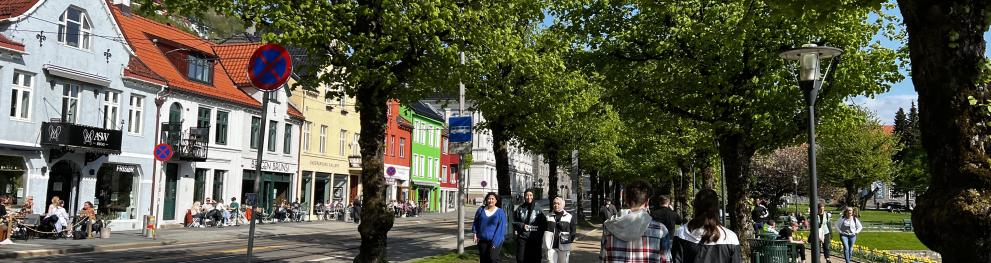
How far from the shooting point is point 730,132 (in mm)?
15555

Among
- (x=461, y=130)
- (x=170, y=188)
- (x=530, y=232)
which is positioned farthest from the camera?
(x=170, y=188)

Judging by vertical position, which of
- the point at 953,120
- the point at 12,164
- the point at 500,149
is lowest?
the point at 953,120

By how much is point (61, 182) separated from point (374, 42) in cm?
1925

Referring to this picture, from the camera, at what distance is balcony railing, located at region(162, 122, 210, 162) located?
29.5 meters

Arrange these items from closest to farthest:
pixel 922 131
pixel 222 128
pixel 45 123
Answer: pixel 922 131 < pixel 45 123 < pixel 222 128

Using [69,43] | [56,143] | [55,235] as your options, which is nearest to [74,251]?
[55,235]

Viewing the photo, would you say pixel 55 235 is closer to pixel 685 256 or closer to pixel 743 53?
pixel 743 53

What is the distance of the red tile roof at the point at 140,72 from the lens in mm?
27469

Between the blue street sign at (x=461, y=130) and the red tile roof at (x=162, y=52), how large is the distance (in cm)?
1514

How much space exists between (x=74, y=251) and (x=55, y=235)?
4.65 metres

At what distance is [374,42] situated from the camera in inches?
422

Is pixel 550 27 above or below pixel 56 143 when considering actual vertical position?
above

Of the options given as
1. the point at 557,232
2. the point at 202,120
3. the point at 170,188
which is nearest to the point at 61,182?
the point at 170,188

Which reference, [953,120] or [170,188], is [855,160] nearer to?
[170,188]
